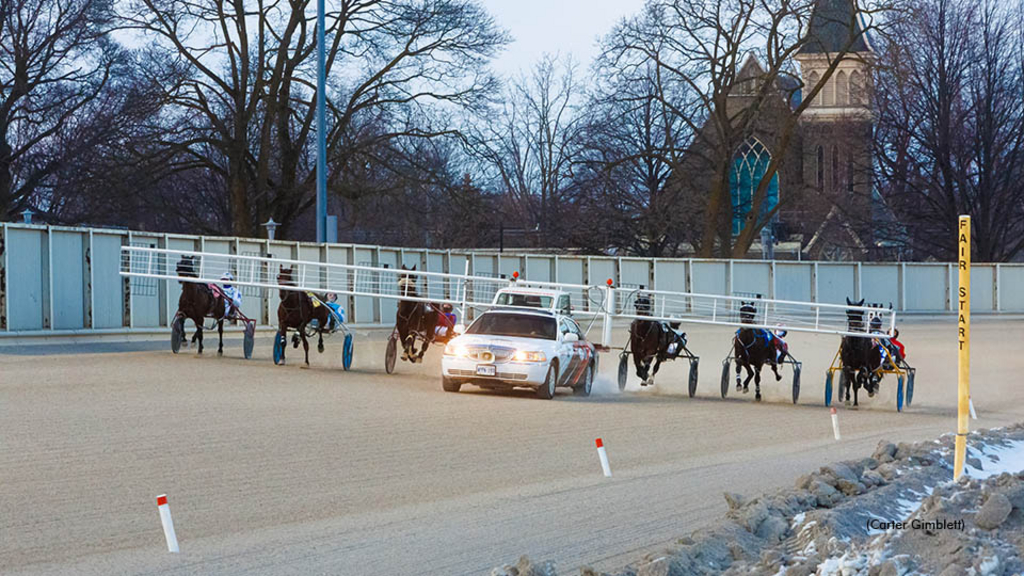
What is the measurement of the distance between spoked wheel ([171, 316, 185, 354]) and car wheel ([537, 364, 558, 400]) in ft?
29.9

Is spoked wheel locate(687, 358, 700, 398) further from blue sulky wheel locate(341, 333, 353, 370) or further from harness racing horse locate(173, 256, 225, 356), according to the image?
harness racing horse locate(173, 256, 225, 356)

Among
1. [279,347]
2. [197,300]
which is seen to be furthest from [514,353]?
[197,300]

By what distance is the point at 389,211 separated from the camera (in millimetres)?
50969

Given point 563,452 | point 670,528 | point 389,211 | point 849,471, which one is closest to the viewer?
point 670,528

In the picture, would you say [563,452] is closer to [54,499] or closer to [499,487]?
[499,487]

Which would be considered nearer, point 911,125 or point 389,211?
point 389,211

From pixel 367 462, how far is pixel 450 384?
26.3ft

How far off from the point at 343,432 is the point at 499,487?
4.12 meters

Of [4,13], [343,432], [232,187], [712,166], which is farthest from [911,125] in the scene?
[343,432]

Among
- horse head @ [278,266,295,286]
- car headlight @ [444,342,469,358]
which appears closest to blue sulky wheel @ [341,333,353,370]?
horse head @ [278,266,295,286]

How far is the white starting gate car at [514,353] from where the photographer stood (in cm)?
2156

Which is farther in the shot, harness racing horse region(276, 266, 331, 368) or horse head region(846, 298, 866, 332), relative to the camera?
harness racing horse region(276, 266, 331, 368)

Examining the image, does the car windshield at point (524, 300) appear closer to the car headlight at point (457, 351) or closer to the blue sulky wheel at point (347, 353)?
the blue sulky wheel at point (347, 353)

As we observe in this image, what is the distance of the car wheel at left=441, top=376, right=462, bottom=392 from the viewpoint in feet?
72.4
